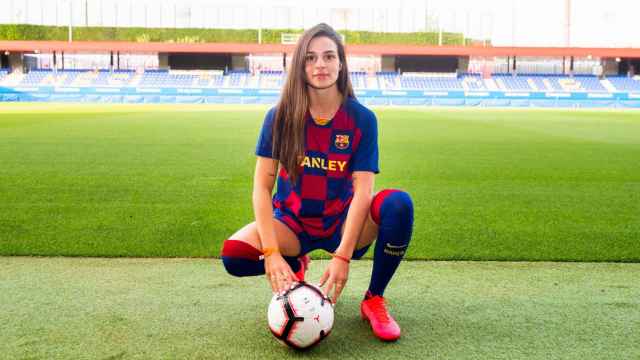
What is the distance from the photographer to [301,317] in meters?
3.19

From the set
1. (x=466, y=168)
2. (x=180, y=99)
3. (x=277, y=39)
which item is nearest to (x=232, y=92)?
(x=180, y=99)

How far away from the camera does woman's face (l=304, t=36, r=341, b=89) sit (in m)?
3.44

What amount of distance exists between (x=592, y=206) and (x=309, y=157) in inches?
178

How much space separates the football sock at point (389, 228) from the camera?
344 centimetres

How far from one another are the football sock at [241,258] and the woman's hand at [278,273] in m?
0.16

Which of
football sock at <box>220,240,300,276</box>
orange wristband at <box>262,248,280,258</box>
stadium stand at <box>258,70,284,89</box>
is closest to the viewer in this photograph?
orange wristband at <box>262,248,280,258</box>

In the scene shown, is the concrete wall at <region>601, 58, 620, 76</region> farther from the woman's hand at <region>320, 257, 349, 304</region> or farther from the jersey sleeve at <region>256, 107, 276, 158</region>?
the woman's hand at <region>320, 257, 349, 304</region>

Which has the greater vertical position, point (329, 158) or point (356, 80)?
point (356, 80)

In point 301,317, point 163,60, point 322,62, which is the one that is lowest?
point 301,317

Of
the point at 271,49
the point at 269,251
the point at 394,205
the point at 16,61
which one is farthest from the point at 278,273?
the point at 16,61

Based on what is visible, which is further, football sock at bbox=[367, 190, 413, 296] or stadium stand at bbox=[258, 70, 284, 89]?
stadium stand at bbox=[258, 70, 284, 89]

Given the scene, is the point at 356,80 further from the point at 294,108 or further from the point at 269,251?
the point at 269,251

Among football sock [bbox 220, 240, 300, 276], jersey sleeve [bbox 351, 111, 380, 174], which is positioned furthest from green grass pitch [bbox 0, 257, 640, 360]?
jersey sleeve [bbox 351, 111, 380, 174]

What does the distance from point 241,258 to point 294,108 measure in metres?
0.78
